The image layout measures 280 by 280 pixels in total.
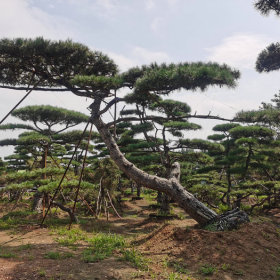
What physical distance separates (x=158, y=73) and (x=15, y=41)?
298 centimetres

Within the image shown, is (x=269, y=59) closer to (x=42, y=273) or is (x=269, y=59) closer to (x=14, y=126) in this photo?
(x=42, y=273)

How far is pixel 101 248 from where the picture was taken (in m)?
5.26

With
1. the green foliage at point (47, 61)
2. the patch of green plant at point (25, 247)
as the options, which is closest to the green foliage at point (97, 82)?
the green foliage at point (47, 61)

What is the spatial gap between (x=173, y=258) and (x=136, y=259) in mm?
719

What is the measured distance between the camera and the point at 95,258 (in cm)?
457

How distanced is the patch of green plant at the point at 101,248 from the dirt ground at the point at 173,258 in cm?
15

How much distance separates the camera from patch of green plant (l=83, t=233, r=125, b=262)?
15.1 feet

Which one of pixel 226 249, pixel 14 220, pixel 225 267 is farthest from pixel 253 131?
pixel 14 220

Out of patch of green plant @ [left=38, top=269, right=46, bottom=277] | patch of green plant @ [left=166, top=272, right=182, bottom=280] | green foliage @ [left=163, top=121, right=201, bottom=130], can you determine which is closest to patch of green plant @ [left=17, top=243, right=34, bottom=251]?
patch of green plant @ [left=38, top=269, right=46, bottom=277]

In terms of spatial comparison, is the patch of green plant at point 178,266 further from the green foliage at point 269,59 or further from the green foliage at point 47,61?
the green foliage at point 269,59

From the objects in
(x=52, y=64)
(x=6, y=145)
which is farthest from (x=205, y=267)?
(x=6, y=145)

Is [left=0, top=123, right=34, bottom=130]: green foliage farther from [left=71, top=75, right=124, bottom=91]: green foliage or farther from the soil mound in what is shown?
the soil mound

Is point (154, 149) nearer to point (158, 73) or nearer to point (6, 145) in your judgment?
point (158, 73)

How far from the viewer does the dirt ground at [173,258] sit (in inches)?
151
